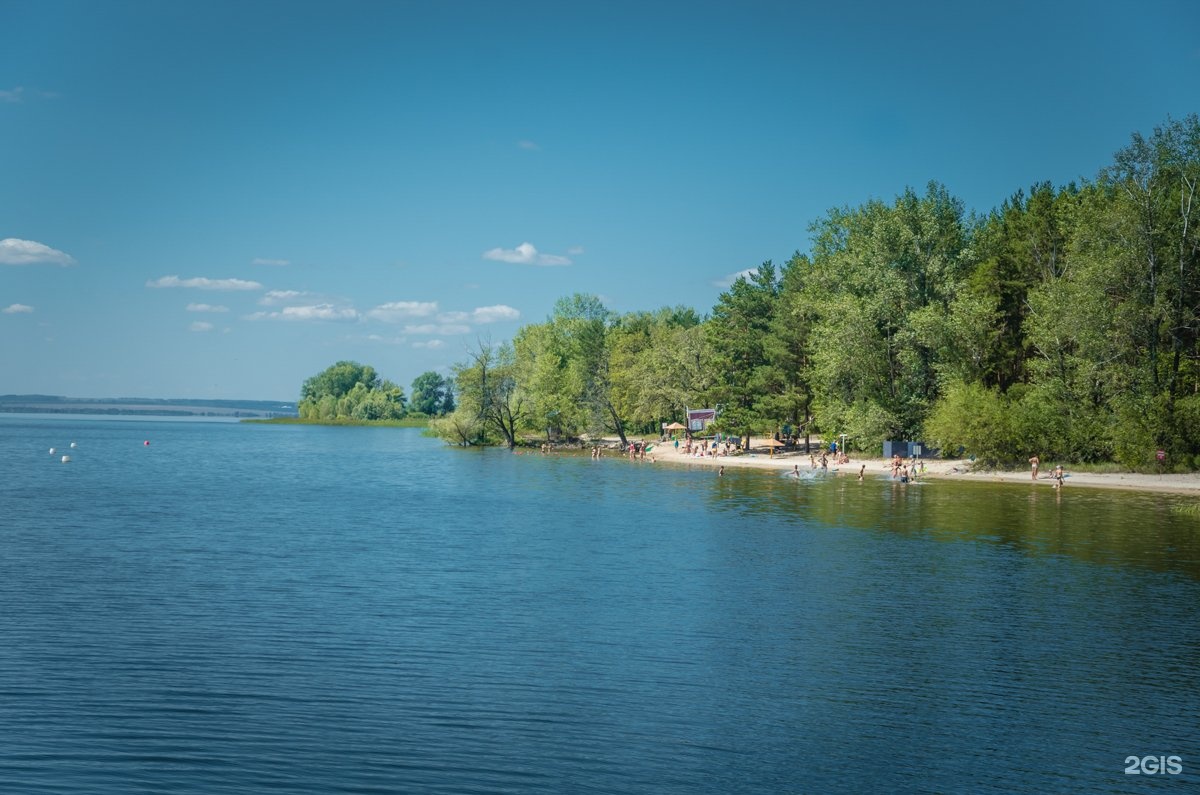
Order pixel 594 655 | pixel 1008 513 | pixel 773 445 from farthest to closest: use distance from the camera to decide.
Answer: pixel 773 445, pixel 1008 513, pixel 594 655

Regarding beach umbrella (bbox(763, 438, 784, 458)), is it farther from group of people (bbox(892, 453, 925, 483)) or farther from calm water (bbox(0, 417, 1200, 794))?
calm water (bbox(0, 417, 1200, 794))

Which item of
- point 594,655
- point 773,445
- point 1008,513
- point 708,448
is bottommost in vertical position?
point 594,655

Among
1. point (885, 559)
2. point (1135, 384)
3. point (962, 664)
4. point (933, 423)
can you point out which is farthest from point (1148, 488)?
point (962, 664)

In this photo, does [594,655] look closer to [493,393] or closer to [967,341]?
[967,341]

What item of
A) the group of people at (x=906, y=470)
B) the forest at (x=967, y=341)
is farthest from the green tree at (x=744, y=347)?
the group of people at (x=906, y=470)

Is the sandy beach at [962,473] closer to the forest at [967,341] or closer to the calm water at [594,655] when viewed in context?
the forest at [967,341]

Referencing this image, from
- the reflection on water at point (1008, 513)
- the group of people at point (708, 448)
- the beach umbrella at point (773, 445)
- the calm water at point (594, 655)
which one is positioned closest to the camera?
the calm water at point (594, 655)

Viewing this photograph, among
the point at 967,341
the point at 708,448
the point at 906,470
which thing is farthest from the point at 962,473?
the point at 708,448

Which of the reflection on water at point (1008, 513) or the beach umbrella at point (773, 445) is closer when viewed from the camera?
the reflection on water at point (1008, 513)

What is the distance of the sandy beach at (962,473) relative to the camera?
62.8m

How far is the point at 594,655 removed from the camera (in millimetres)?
22922

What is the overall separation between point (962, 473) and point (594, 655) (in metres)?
58.7

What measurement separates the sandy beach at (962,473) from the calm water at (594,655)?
15777 millimetres

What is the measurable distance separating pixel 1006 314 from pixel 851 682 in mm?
65781
